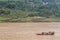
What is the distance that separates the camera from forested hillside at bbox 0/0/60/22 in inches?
101

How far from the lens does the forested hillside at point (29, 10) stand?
2576mm

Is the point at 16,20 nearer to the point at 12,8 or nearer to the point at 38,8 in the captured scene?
the point at 12,8

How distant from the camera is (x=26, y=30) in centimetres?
248

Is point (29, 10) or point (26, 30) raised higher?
point (29, 10)

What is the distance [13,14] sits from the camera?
2580 millimetres

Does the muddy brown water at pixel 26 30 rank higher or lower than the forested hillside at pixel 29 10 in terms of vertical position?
lower

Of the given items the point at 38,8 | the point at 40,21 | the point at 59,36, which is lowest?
the point at 59,36

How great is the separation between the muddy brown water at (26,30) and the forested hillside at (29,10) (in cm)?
8

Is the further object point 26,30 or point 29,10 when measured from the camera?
point 29,10

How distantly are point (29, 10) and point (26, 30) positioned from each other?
307 mm

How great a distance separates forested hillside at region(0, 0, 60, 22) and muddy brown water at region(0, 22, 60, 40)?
75 millimetres

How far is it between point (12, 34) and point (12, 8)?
41 centimetres

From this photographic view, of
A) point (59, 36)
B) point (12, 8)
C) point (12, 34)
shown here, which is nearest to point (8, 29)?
point (12, 34)

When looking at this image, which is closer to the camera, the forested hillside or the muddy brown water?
the muddy brown water
